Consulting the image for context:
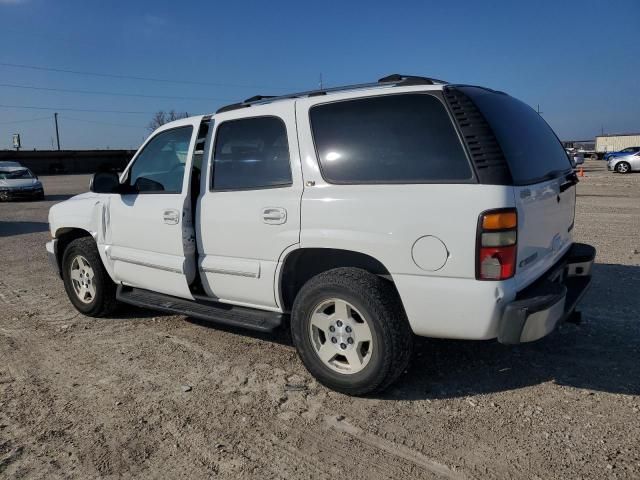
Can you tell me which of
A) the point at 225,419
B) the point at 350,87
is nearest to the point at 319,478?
the point at 225,419

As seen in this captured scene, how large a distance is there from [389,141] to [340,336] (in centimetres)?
133

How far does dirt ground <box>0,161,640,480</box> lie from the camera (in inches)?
109

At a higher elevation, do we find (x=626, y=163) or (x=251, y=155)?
(x=251, y=155)

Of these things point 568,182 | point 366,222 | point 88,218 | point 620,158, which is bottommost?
point 88,218

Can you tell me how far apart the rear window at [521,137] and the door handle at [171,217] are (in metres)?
2.40

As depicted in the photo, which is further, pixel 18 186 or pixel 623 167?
pixel 623 167

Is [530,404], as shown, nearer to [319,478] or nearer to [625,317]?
[319,478]

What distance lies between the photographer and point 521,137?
342 cm

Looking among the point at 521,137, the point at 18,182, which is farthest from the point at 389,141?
the point at 18,182

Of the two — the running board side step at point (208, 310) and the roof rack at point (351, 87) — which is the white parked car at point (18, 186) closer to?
the running board side step at point (208, 310)

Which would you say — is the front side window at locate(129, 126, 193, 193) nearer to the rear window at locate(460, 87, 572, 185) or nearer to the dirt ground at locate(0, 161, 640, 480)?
the dirt ground at locate(0, 161, 640, 480)

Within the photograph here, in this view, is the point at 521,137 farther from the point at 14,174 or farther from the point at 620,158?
the point at 620,158

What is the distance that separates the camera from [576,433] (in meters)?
2.96

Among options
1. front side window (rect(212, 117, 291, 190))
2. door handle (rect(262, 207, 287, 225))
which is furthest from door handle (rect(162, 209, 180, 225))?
door handle (rect(262, 207, 287, 225))
